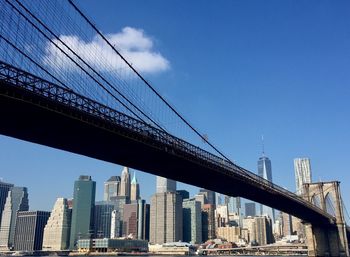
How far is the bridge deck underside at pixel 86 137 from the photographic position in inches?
1199

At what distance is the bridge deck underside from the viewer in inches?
1199

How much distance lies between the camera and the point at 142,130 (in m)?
39.7

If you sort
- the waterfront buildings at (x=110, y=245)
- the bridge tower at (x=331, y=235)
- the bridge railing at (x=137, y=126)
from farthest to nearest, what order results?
the waterfront buildings at (x=110, y=245) < the bridge tower at (x=331, y=235) < the bridge railing at (x=137, y=126)

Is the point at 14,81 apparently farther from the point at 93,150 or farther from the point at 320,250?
the point at 320,250

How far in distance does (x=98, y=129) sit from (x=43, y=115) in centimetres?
466

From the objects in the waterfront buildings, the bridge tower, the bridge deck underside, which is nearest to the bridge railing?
the bridge deck underside

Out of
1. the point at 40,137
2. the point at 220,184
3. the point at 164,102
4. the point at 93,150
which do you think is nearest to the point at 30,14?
the point at 40,137

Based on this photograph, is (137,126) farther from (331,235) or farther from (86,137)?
(331,235)

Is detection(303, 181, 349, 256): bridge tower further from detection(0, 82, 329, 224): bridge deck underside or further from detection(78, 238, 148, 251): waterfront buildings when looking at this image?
detection(78, 238, 148, 251): waterfront buildings

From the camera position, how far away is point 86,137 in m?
36.2

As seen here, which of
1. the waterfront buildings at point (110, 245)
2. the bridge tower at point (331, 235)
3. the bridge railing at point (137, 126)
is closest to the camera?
the bridge railing at point (137, 126)

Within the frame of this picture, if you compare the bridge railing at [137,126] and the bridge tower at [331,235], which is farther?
the bridge tower at [331,235]

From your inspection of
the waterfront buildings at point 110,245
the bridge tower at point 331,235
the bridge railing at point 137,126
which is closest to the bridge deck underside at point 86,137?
the bridge railing at point 137,126

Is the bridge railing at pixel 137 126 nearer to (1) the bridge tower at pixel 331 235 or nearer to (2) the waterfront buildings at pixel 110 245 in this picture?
(1) the bridge tower at pixel 331 235
